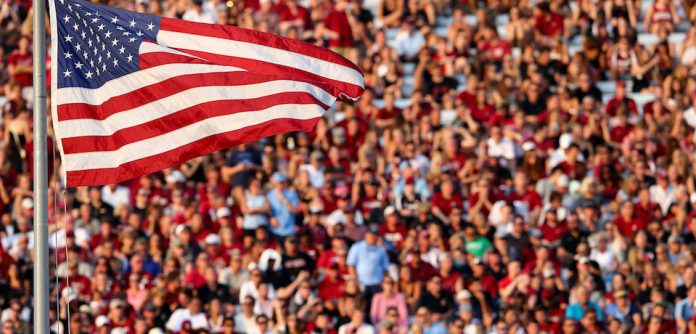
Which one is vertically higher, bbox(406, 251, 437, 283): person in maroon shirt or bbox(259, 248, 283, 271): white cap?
bbox(259, 248, 283, 271): white cap

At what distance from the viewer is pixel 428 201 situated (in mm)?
23562

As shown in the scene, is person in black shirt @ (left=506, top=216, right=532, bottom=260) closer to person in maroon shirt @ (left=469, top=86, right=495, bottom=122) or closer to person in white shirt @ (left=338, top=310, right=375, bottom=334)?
person in white shirt @ (left=338, top=310, right=375, bottom=334)

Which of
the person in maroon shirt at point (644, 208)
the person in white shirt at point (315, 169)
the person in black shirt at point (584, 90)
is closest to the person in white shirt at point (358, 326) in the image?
the person in white shirt at point (315, 169)

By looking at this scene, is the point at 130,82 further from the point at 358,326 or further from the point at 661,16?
the point at 661,16

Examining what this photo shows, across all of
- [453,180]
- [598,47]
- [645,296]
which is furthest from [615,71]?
[645,296]

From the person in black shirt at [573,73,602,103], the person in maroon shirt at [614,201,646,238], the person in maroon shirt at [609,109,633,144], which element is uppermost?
the person in black shirt at [573,73,602,103]

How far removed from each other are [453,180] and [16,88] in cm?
706

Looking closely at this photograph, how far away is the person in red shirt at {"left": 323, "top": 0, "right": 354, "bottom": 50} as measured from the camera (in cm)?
2730

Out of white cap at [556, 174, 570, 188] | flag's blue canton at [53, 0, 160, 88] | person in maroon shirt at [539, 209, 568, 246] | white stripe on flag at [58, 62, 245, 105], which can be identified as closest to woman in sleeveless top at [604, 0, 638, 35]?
white cap at [556, 174, 570, 188]

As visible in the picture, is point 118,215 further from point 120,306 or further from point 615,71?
point 615,71

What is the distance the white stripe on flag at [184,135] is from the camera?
12.0m

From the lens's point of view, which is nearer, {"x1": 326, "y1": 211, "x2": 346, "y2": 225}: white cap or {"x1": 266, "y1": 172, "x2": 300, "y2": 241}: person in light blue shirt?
{"x1": 326, "y1": 211, "x2": 346, "y2": 225}: white cap

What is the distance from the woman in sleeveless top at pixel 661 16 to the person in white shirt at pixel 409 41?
11.5ft

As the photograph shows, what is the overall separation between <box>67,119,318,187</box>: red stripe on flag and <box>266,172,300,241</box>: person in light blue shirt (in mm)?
10445
